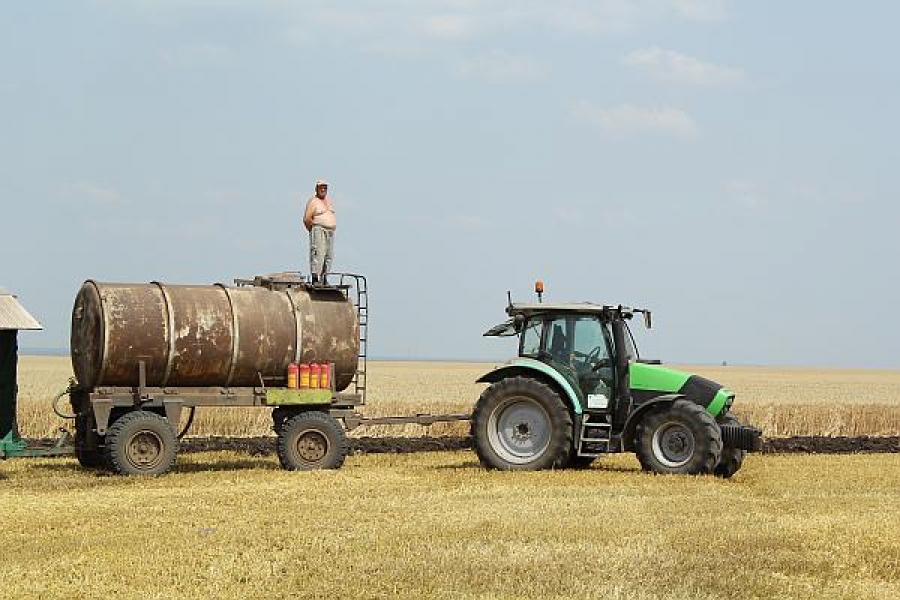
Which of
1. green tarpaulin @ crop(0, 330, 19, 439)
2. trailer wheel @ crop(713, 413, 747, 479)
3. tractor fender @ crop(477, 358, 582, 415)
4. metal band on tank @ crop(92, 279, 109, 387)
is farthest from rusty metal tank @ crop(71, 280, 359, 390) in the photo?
trailer wheel @ crop(713, 413, 747, 479)

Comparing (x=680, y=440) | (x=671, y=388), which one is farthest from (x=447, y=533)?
(x=671, y=388)

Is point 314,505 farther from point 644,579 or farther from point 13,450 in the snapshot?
point 13,450

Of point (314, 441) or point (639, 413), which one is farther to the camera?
point (314, 441)

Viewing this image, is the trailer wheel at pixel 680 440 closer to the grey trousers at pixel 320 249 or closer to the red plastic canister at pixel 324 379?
the red plastic canister at pixel 324 379

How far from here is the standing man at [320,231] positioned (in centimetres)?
2041

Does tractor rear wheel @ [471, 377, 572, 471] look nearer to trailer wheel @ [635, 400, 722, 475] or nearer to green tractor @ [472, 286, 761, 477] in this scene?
green tractor @ [472, 286, 761, 477]

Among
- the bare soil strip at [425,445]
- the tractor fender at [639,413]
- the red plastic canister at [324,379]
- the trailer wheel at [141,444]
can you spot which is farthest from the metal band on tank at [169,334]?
the tractor fender at [639,413]

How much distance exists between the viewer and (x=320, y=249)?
20.5 metres

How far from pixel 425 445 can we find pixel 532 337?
526 centimetres

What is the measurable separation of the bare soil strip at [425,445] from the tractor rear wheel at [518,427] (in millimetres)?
4009

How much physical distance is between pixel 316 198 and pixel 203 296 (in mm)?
2490

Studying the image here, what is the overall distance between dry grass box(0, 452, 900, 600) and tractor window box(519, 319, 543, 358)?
1879 millimetres

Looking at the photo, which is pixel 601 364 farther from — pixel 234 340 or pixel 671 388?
pixel 234 340

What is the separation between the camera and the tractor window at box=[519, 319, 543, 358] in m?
18.9
